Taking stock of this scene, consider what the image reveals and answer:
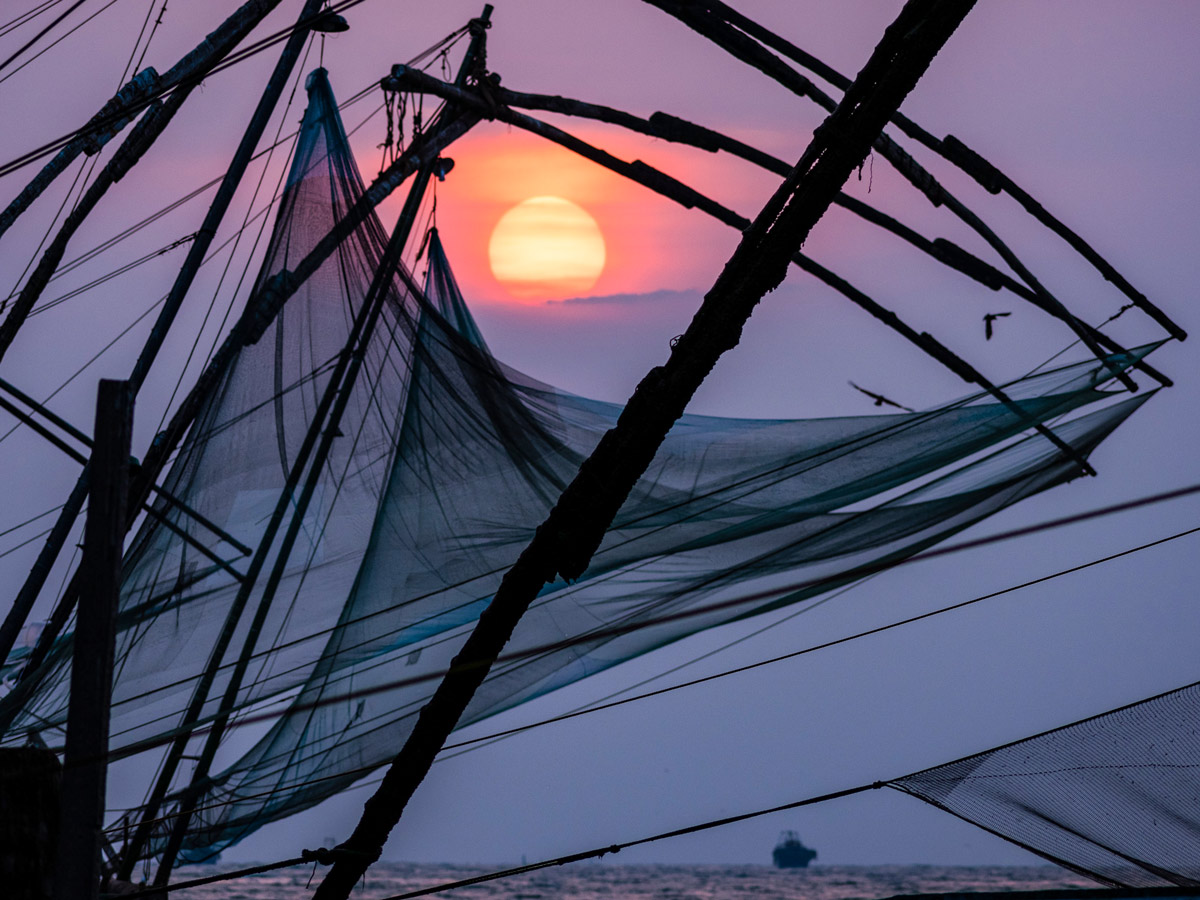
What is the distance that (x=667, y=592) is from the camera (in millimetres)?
11039

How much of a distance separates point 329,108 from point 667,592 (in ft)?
14.7

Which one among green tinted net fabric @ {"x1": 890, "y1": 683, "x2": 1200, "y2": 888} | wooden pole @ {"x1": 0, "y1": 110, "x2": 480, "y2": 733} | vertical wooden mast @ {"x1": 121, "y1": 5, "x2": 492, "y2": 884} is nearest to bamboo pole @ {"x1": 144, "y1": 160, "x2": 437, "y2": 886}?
vertical wooden mast @ {"x1": 121, "y1": 5, "x2": 492, "y2": 884}

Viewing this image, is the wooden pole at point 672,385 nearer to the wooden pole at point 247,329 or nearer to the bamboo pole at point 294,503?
the bamboo pole at point 294,503

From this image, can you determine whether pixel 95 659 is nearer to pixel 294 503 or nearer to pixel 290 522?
pixel 290 522

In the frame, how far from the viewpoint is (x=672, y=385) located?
22.5 feet

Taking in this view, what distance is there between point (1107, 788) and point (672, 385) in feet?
9.66

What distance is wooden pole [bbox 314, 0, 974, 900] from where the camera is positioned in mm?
6461

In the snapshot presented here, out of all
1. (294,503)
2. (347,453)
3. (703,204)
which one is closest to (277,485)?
(294,503)

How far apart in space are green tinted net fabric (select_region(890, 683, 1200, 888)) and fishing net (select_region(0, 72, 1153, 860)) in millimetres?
2458

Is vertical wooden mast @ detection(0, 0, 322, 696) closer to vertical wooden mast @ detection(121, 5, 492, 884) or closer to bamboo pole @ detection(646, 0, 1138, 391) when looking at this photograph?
vertical wooden mast @ detection(121, 5, 492, 884)

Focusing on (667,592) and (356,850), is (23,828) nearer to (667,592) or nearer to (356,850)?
(356,850)

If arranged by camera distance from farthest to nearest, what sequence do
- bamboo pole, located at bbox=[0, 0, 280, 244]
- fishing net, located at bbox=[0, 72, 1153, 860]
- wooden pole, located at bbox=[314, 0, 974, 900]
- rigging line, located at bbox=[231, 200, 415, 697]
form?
rigging line, located at bbox=[231, 200, 415, 697]
fishing net, located at bbox=[0, 72, 1153, 860]
bamboo pole, located at bbox=[0, 0, 280, 244]
wooden pole, located at bbox=[314, 0, 974, 900]

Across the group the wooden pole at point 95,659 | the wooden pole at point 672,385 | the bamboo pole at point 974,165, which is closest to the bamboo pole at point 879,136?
the bamboo pole at point 974,165

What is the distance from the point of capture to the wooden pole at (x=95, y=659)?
20.8 feet
